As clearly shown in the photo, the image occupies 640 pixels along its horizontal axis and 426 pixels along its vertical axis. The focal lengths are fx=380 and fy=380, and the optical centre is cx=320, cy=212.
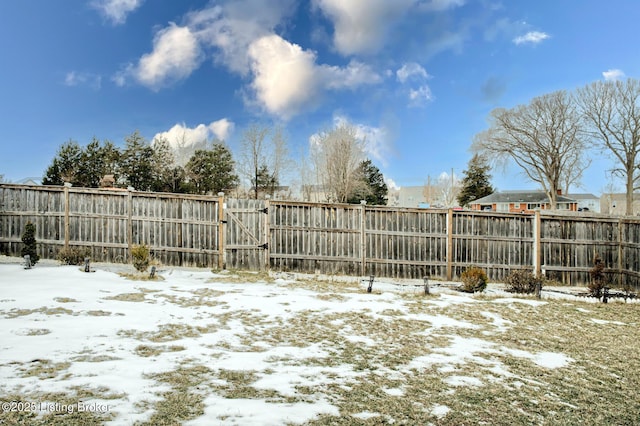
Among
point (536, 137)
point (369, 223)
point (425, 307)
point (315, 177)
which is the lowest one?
point (425, 307)

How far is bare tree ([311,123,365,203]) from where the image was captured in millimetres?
39219

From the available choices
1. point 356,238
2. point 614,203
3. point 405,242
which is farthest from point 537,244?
point 614,203

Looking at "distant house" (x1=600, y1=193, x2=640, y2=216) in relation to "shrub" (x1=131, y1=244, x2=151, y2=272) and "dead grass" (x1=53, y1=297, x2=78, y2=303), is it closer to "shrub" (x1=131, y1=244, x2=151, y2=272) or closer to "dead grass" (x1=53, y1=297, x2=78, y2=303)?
"shrub" (x1=131, y1=244, x2=151, y2=272)

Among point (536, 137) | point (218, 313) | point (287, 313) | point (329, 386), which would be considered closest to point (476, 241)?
point (287, 313)

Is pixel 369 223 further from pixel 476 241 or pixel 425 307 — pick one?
pixel 425 307

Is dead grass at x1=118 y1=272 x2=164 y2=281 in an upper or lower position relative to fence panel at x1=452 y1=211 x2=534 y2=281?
lower

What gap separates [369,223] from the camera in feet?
36.7

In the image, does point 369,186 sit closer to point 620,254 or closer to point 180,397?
point 620,254

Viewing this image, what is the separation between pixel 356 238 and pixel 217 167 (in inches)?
866

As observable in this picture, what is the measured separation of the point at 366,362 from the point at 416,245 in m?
7.29

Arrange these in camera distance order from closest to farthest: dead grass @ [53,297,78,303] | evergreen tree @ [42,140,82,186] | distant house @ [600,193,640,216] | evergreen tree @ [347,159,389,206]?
dead grass @ [53,297,78,303] < evergreen tree @ [42,140,82,186] < evergreen tree @ [347,159,389,206] < distant house @ [600,193,640,216]

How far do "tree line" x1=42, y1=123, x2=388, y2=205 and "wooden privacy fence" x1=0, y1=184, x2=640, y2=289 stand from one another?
12.1 ft

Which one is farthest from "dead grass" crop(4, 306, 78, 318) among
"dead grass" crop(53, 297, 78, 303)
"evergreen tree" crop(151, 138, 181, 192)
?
"evergreen tree" crop(151, 138, 181, 192)

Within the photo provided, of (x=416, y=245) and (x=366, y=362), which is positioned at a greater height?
(x=416, y=245)
